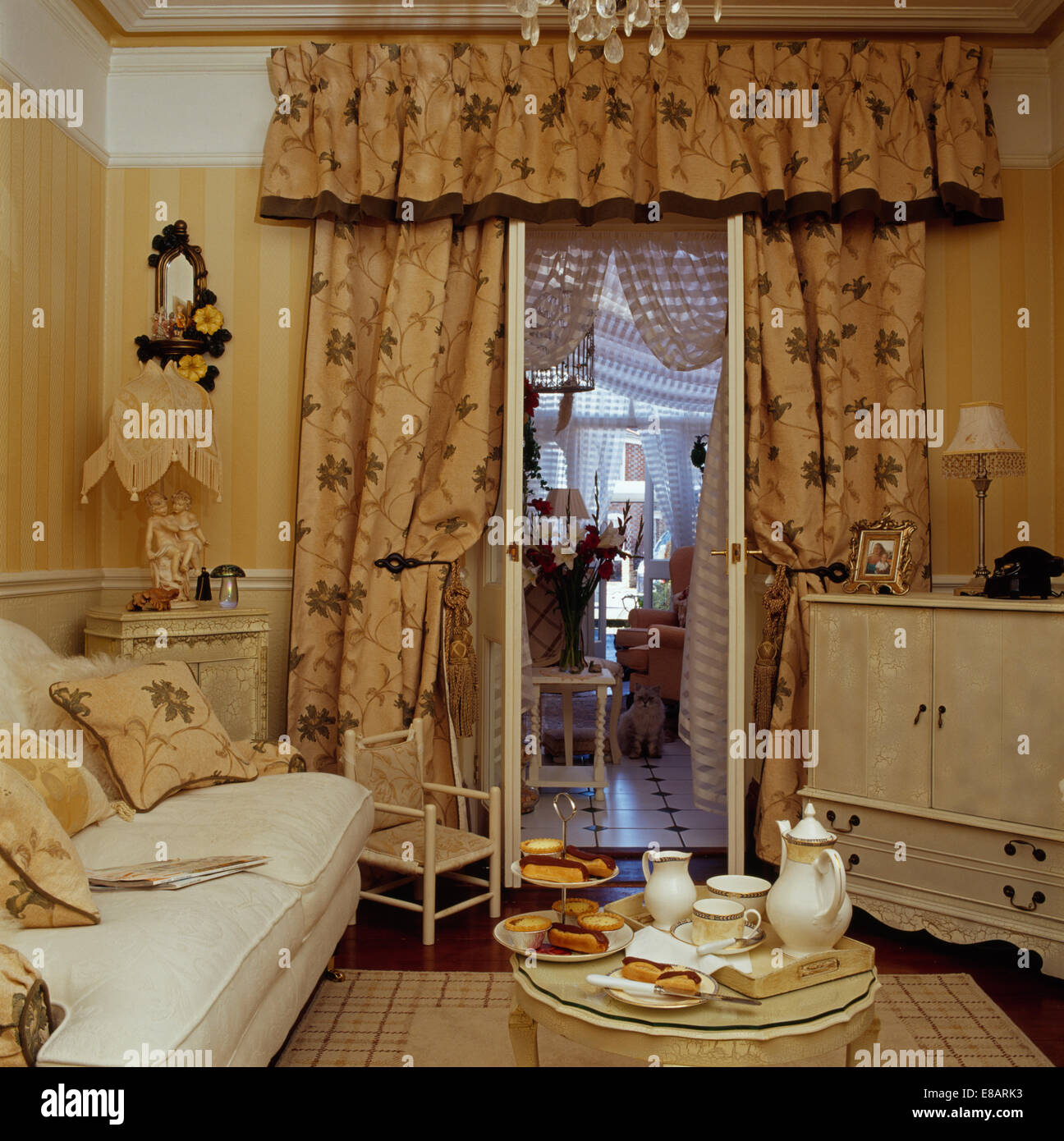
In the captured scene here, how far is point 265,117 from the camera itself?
365cm

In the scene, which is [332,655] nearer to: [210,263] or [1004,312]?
[210,263]

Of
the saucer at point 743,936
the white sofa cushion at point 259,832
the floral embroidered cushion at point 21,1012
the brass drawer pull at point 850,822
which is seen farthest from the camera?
the brass drawer pull at point 850,822

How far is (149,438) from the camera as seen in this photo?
3.18m

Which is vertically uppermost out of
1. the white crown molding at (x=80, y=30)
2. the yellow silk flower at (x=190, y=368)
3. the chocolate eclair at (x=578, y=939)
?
the white crown molding at (x=80, y=30)

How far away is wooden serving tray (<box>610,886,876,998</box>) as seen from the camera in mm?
1607

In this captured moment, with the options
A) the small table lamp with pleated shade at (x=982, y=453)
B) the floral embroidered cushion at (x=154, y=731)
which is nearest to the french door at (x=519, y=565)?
the small table lamp with pleated shade at (x=982, y=453)

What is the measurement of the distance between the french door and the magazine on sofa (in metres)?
1.42

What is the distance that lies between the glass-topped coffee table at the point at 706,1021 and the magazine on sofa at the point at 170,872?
0.69 meters

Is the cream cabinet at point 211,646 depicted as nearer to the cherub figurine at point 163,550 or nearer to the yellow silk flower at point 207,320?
the cherub figurine at point 163,550

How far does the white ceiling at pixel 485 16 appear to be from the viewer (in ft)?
11.3

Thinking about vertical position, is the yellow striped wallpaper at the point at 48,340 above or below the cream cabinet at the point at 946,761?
above

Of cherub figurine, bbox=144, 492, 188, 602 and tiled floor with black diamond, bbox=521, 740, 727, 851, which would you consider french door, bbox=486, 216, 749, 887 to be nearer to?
tiled floor with black diamond, bbox=521, 740, 727, 851

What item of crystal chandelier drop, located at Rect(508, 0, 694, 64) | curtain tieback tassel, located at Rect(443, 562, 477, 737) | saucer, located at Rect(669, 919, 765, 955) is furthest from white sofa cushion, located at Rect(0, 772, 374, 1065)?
crystal chandelier drop, located at Rect(508, 0, 694, 64)
